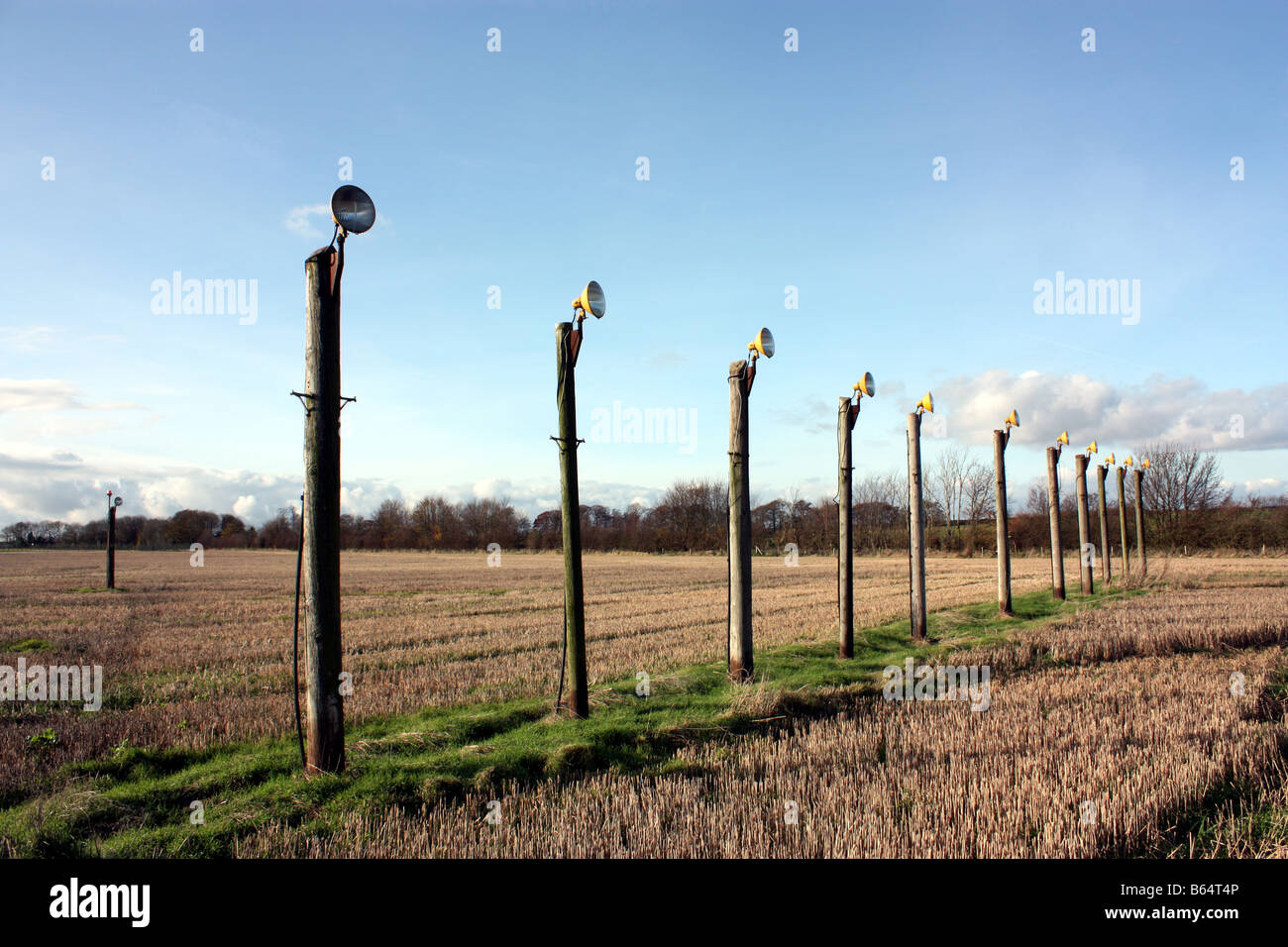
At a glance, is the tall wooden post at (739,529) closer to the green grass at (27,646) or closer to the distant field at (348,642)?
the distant field at (348,642)

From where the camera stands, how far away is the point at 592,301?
7797 millimetres

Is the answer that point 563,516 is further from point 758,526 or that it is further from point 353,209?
point 758,526

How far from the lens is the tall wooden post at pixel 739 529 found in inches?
388

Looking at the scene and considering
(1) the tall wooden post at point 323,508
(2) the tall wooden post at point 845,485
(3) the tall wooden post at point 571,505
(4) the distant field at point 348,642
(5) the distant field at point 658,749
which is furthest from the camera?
(2) the tall wooden post at point 845,485

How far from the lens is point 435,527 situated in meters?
103

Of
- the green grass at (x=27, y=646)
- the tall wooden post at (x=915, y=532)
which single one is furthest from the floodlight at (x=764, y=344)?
the green grass at (x=27, y=646)

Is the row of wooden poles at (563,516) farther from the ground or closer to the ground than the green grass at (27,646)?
farther from the ground

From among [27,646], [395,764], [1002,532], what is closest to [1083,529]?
[1002,532]

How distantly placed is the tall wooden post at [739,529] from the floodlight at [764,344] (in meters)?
0.24

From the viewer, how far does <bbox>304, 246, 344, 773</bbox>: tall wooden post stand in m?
5.91

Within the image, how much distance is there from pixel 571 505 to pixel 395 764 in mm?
3106

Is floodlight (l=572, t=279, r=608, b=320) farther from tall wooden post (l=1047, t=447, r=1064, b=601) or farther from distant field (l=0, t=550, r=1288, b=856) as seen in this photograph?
tall wooden post (l=1047, t=447, r=1064, b=601)

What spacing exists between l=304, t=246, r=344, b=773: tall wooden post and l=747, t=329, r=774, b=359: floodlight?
18.7 feet
